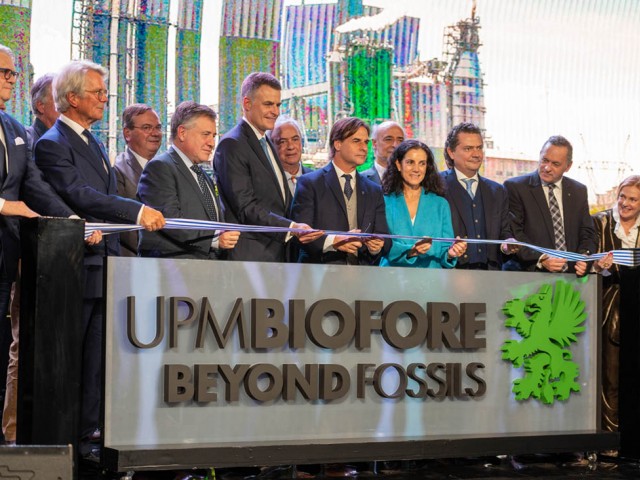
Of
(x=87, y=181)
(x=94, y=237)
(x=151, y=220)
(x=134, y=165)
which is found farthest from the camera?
(x=134, y=165)

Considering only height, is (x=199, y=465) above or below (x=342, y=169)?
below

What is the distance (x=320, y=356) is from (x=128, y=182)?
1.87 metres

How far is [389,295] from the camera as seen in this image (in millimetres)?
5234

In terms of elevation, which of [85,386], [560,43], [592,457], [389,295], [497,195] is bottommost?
[592,457]

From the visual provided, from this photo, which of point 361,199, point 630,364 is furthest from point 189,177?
point 630,364

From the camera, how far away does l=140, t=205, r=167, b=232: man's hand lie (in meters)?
4.81

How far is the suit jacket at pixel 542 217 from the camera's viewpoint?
21.0ft

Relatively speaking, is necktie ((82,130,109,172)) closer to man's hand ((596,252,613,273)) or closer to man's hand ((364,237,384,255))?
man's hand ((364,237,384,255))

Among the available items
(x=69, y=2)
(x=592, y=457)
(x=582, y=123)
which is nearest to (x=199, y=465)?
(x=592, y=457)

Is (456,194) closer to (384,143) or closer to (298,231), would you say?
(384,143)

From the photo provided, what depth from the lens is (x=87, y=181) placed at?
521 centimetres

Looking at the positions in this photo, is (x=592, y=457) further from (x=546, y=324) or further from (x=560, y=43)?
(x=560, y=43)

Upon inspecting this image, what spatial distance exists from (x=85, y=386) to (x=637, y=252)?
298 centimetres

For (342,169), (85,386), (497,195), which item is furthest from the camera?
(497,195)
